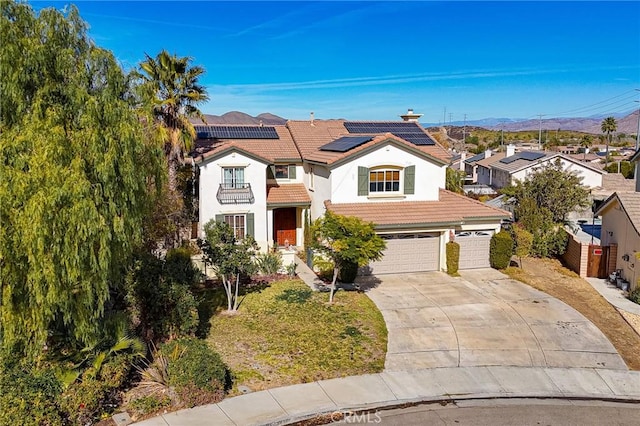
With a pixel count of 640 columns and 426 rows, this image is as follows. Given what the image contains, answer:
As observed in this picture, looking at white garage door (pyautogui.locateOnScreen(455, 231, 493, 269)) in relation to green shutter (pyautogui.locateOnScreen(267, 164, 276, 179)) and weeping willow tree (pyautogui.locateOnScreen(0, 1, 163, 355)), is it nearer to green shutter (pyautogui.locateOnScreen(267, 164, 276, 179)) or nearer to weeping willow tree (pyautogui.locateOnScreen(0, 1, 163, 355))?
green shutter (pyautogui.locateOnScreen(267, 164, 276, 179))

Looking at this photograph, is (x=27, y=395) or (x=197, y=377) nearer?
(x=27, y=395)

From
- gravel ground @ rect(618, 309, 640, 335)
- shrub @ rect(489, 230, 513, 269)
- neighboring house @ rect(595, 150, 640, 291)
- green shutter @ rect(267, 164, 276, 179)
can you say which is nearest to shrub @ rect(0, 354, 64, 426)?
gravel ground @ rect(618, 309, 640, 335)

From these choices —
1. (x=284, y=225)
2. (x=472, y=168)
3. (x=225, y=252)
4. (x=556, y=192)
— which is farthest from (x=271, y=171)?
(x=472, y=168)

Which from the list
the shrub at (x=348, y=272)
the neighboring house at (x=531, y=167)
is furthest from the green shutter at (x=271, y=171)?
the neighboring house at (x=531, y=167)

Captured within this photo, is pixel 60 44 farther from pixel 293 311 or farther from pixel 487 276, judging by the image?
pixel 487 276

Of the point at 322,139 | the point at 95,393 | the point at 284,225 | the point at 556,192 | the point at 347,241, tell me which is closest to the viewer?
the point at 95,393

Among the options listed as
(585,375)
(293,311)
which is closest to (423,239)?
(293,311)

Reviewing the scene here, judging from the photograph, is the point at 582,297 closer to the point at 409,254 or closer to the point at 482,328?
the point at 482,328

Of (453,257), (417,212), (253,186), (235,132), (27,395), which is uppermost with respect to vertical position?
(235,132)

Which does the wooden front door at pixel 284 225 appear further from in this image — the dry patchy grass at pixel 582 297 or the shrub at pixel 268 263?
the dry patchy grass at pixel 582 297
